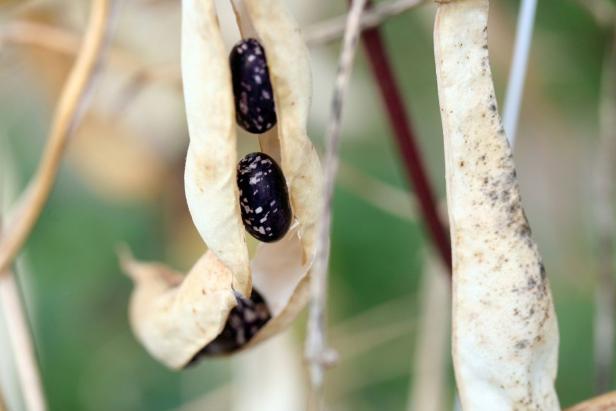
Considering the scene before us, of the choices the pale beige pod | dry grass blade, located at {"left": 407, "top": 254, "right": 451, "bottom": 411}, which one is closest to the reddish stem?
dry grass blade, located at {"left": 407, "top": 254, "right": 451, "bottom": 411}

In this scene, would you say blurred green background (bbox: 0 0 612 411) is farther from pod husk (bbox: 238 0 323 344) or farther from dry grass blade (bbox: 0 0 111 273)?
pod husk (bbox: 238 0 323 344)

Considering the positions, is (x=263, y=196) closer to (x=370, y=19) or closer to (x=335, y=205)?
(x=370, y=19)

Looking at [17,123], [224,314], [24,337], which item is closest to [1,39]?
[24,337]

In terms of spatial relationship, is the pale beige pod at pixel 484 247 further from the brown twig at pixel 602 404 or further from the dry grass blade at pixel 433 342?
the dry grass blade at pixel 433 342

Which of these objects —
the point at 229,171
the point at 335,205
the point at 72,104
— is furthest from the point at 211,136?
the point at 335,205

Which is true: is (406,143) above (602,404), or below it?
above

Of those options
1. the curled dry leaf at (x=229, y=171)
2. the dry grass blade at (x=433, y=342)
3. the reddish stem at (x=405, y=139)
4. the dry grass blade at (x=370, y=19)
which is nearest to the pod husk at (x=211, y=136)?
the curled dry leaf at (x=229, y=171)
